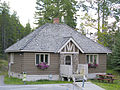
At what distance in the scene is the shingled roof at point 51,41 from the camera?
2338cm

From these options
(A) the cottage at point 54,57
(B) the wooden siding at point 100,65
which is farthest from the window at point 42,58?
(B) the wooden siding at point 100,65

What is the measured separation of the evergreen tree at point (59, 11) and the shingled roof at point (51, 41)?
11.9 meters

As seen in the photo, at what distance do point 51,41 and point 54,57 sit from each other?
2.21 meters

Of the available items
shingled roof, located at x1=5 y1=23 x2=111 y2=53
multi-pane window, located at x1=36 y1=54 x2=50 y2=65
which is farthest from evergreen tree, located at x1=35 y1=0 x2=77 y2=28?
multi-pane window, located at x1=36 y1=54 x2=50 y2=65

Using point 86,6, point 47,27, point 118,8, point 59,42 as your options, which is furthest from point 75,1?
point 59,42

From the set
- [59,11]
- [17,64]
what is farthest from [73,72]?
[59,11]

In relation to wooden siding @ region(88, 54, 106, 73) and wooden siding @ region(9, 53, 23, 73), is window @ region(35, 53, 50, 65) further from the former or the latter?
wooden siding @ region(88, 54, 106, 73)

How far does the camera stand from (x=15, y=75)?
25328 mm

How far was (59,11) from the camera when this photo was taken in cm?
4056

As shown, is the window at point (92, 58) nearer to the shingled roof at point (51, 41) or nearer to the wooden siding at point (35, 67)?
the shingled roof at point (51, 41)

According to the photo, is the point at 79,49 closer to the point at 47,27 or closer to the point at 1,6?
the point at 47,27

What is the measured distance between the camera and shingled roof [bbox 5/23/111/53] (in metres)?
23.4

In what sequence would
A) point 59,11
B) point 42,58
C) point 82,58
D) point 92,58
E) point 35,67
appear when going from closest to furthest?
1. point 35,67
2. point 42,58
3. point 82,58
4. point 92,58
5. point 59,11

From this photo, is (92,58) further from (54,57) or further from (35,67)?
(35,67)
